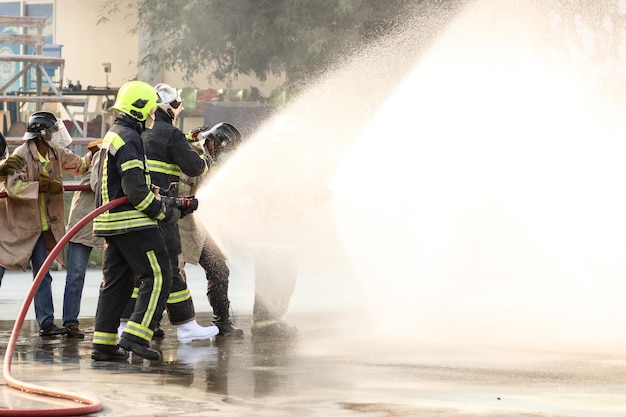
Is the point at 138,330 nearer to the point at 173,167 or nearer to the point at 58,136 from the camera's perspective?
the point at 173,167

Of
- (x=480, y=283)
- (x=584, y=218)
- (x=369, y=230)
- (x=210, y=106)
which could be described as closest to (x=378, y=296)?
(x=480, y=283)

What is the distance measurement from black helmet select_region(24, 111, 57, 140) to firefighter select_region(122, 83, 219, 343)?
920 mm

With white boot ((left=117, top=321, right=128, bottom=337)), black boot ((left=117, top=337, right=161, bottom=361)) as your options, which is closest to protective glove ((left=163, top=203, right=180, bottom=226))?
black boot ((left=117, top=337, right=161, bottom=361))

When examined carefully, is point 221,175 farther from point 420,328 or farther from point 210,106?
point 210,106

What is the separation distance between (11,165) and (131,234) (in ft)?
5.23

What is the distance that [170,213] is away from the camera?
313 inches

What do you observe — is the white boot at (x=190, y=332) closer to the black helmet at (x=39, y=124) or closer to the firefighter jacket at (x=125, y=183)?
the firefighter jacket at (x=125, y=183)

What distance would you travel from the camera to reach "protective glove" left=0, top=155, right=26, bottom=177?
899cm

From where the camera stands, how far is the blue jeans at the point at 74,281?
9.07 m

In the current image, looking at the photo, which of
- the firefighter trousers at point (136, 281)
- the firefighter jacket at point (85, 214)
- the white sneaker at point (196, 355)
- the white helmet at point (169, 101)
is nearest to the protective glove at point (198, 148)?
the white helmet at point (169, 101)

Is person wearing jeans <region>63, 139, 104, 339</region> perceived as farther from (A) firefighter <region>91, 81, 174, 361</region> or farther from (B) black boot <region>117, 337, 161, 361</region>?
(B) black boot <region>117, 337, 161, 361</region>

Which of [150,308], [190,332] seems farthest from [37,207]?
[150,308]

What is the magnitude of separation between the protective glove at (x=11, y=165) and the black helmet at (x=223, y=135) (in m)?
1.28

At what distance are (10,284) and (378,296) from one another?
3.56 meters
